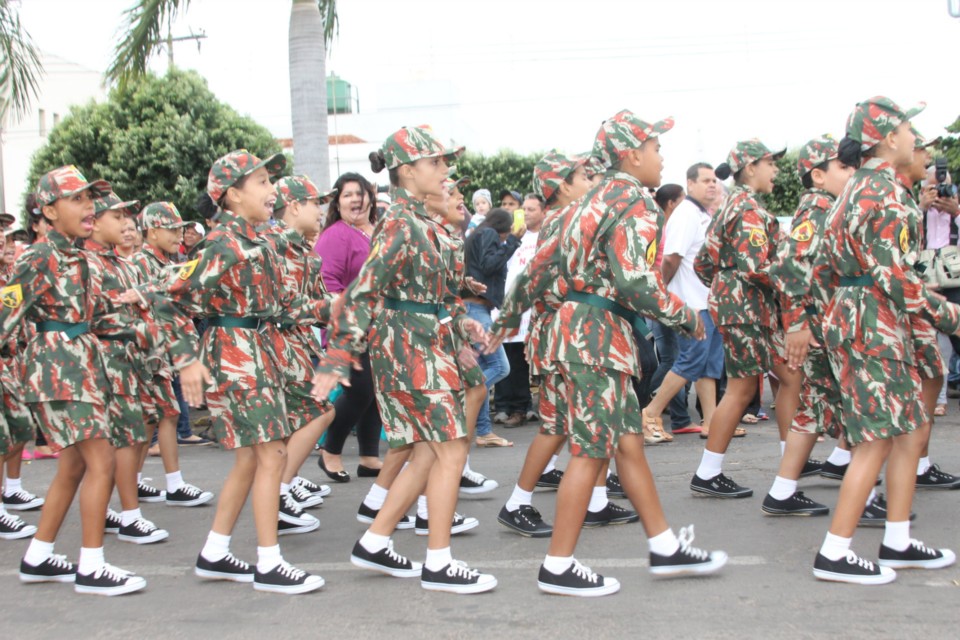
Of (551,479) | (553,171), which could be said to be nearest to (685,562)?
(551,479)

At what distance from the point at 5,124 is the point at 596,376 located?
32.2 ft

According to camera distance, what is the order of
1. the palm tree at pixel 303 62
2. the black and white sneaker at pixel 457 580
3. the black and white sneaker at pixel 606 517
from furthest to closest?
1. the palm tree at pixel 303 62
2. the black and white sneaker at pixel 606 517
3. the black and white sneaker at pixel 457 580

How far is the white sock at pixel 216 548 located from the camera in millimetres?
4859

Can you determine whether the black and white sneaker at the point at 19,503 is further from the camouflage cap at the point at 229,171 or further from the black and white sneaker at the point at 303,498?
the camouflage cap at the point at 229,171

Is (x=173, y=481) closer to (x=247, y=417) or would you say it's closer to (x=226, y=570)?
(x=226, y=570)

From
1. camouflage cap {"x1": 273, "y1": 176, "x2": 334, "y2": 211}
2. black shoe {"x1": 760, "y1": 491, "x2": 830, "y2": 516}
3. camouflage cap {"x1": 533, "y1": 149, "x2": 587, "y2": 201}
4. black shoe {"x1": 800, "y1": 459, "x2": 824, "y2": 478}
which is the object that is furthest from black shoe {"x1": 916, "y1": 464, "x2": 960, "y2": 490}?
camouflage cap {"x1": 273, "y1": 176, "x2": 334, "y2": 211}

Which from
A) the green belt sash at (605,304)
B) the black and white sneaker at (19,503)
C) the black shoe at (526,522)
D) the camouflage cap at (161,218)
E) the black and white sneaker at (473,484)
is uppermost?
the camouflage cap at (161,218)

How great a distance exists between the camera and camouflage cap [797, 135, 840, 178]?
5.90m

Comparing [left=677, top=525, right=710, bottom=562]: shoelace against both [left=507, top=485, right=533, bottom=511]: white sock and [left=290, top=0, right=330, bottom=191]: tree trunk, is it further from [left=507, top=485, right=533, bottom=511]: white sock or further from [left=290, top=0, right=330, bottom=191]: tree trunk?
[left=290, top=0, right=330, bottom=191]: tree trunk

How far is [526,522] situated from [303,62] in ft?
25.1

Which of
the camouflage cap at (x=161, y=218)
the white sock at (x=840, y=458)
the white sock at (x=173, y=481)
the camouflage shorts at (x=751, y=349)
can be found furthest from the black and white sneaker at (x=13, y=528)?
the white sock at (x=840, y=458)

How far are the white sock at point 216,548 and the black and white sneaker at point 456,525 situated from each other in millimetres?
1205

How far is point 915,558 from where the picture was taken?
14.9ft

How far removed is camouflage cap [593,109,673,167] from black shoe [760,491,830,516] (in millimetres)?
2224
